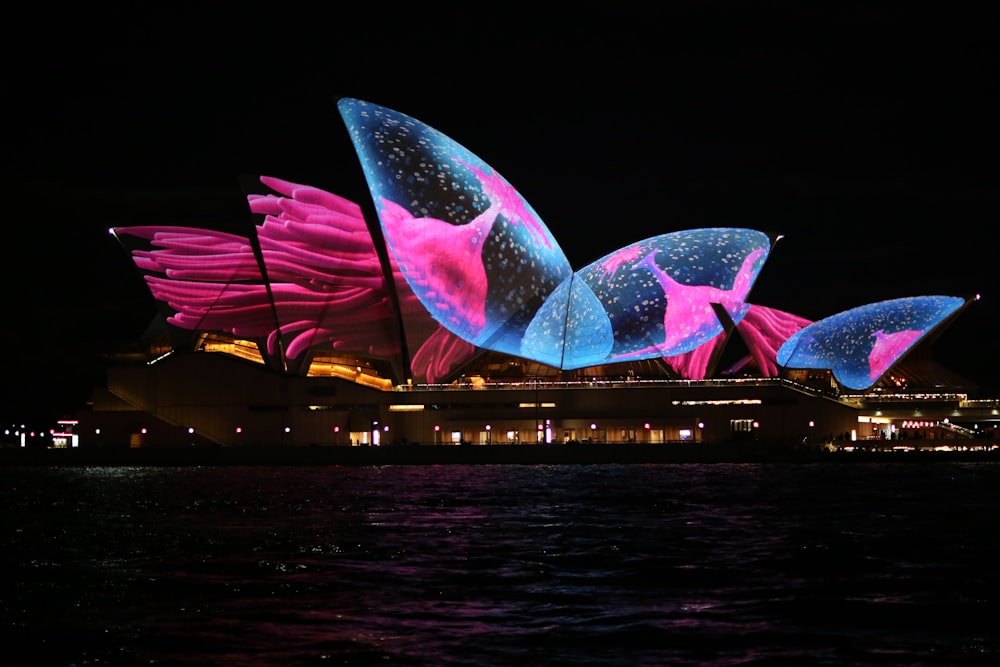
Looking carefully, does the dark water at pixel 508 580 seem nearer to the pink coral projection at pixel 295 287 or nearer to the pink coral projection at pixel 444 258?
the pink coral projection at pixel 444 258

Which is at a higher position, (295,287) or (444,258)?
(444,258)

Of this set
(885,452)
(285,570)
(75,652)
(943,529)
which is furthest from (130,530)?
(885,452)

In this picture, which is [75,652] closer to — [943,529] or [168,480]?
[943,529]

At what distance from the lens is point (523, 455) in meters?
59.6

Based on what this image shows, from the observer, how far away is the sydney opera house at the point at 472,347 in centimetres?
5828

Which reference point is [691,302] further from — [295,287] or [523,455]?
[295,287]

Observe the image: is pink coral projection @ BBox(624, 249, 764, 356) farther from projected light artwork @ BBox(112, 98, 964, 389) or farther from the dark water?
the dark water

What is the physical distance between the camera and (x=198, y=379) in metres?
63.0

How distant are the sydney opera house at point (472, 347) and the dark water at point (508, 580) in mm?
25478

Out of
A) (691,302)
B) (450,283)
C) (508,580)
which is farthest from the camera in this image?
(691,302)

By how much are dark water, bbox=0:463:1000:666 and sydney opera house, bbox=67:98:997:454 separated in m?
25.5

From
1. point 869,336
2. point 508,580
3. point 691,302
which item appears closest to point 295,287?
point 691,302

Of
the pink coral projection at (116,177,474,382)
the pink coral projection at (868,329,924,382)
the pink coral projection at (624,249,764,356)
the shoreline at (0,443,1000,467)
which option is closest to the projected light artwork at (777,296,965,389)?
the pink coral projection at (868,329,924,382)

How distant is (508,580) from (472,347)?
45342mm
